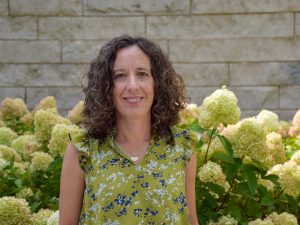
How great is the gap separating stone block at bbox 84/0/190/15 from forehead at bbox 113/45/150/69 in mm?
3406

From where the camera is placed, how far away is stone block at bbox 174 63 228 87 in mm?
5492

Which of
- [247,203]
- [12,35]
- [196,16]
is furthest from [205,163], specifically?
[12,35]

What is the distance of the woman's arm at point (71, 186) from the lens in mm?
2098

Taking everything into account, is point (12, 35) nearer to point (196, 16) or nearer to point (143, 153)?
point (196, 16)

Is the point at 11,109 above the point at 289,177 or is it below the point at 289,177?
above

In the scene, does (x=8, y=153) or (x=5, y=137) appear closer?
(x=8, y=153)

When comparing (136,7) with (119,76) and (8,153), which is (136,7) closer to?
(8,153)

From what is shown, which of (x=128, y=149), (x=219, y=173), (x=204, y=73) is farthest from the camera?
(x=204, y=73)

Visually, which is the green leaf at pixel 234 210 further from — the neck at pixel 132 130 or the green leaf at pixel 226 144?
the neck at pixel 132 130

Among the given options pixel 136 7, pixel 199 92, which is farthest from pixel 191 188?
pixel 136 7

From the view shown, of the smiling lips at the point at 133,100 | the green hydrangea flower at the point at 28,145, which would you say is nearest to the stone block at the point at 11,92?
the green hydrangea flower at the point at 28,145

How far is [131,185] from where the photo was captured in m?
2.04

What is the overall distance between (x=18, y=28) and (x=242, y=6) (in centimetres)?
196

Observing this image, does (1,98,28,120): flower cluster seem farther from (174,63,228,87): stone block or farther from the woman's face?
the woman's face
